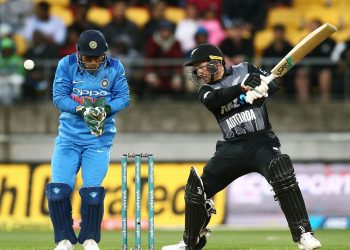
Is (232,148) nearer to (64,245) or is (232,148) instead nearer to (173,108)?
(64,245)

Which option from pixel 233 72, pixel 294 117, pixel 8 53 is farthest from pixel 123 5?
pixel 233 72

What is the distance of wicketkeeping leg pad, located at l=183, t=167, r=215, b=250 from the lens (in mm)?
8891

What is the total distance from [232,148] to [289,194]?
26.2 inches

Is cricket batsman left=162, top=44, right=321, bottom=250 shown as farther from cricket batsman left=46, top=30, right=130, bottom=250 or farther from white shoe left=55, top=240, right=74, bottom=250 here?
white shoe left=55, top=240, right=74, bottom=250

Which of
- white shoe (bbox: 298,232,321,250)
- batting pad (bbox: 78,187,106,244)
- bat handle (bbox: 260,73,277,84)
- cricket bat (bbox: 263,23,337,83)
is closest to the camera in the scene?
white shoe (bbox: 298,232,321,250)

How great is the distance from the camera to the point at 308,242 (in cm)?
837

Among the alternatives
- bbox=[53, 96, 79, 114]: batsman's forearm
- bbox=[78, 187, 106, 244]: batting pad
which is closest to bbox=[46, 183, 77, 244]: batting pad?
bbox=[78, 187, 106, 244]: batting pad

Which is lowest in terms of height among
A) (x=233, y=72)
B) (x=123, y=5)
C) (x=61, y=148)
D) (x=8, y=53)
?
(x=61, y=148)

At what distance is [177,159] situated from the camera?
1448cm

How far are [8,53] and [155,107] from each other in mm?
2241

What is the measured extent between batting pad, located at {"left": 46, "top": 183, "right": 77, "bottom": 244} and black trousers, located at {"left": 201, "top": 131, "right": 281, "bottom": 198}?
3.83 ft

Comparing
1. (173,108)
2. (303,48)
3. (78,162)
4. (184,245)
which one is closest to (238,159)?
(184,245)

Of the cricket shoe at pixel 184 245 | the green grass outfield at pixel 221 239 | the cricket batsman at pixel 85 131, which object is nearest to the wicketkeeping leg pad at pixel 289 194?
the cricket shoe at pixel 184 245

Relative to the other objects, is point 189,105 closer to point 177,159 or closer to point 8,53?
point 177,159
